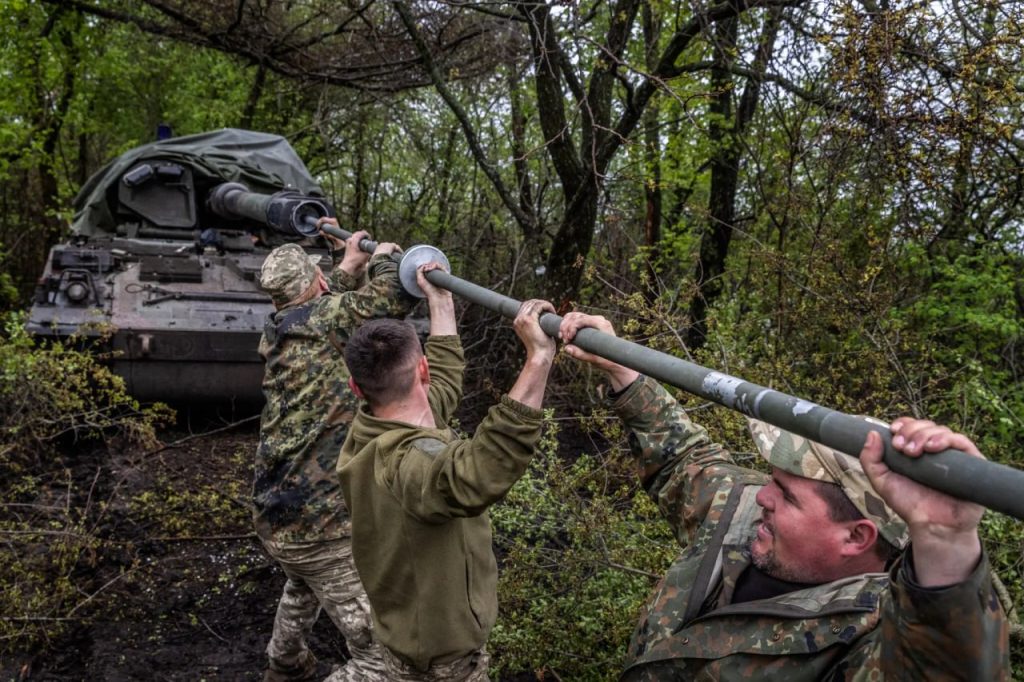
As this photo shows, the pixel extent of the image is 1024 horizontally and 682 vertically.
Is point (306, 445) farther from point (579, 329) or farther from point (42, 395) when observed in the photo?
point (42, 395)

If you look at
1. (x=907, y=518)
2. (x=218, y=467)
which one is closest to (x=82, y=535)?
(x=218, y=467)

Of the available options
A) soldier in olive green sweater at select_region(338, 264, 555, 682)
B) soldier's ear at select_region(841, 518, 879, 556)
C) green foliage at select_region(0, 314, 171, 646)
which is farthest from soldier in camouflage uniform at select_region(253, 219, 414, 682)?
soldier's ear at select_region(841, 518, 879, 556)

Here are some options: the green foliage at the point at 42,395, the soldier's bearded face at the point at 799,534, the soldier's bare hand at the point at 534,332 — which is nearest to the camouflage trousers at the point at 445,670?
the soldier's bare hand at the point at 534,332

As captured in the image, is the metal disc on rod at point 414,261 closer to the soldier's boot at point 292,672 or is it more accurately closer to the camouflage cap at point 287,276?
the camouflage cap at point 287,276

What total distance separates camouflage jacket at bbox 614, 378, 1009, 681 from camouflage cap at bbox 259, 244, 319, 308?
92.2 inches

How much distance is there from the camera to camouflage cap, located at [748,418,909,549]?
1.95m

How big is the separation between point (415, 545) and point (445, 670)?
18.5 inches

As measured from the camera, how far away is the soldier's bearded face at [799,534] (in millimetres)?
2000

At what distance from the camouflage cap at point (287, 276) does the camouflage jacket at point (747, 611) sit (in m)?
2.34

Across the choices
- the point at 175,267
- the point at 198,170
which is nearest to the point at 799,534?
the point at 175,267

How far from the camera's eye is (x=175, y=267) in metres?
8.34

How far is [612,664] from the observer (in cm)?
426

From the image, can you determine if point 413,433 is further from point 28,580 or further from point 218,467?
point 218,467

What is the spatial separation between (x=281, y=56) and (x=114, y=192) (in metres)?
2.73
